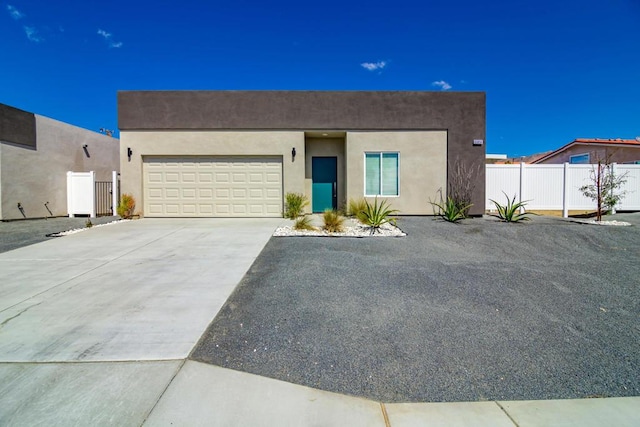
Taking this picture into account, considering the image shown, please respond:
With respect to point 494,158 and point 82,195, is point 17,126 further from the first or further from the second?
point 494,158

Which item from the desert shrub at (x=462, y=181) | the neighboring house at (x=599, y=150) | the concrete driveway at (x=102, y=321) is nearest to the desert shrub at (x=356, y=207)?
the desert shrub at (x=462, y=181)

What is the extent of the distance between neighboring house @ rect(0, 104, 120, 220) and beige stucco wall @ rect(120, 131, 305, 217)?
4092 millimetres

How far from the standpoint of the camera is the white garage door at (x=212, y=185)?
43.2 feet

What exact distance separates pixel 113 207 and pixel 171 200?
410 cm

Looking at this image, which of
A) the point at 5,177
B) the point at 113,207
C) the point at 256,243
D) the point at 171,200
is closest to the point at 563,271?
the point at 256,243

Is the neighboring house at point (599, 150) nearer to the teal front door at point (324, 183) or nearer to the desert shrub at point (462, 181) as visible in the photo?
the desert shrub at point (462, 181)

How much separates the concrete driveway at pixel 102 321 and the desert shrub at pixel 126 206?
5192 mm

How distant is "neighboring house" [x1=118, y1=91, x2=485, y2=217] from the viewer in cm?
1289

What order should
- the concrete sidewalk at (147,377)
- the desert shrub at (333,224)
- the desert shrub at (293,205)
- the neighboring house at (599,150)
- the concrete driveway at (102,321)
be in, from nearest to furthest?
the concrete sidewalk at (147,377), the concrete driveway at (102,321), the desert shrub at (333,224), the desert shrub at (293,205), the neighboring house at (599,150)

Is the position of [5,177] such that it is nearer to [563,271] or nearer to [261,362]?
[261,362]

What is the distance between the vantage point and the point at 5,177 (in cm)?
1260

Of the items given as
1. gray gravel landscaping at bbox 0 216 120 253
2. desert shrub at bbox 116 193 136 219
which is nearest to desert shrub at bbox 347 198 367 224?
desert shrub at bbox 116 193 136 219

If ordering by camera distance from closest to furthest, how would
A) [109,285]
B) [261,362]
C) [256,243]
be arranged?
[261,362], [109,285], [256,243]

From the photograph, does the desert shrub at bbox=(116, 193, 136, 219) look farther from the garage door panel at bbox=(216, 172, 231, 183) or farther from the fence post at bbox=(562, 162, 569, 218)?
the fence post at bbox=(562, 162, 569, 218)
